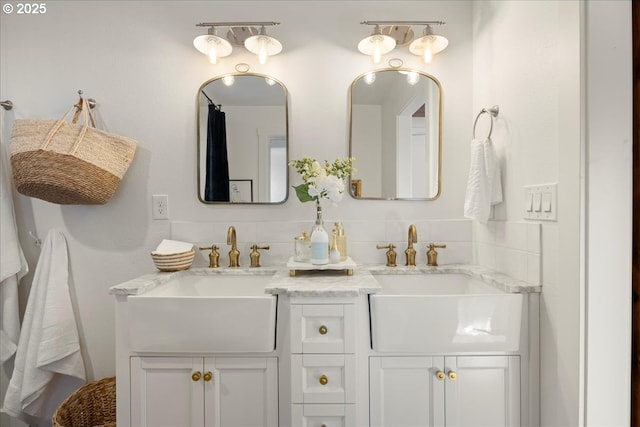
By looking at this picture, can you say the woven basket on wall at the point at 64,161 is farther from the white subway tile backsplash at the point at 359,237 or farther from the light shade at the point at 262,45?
the light shade at the point at 262,45

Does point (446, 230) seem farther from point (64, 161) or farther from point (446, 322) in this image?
point (64, 161)

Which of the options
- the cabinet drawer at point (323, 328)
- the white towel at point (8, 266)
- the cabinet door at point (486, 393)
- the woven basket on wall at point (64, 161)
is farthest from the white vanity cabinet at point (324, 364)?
the white towel at point (8, 266)

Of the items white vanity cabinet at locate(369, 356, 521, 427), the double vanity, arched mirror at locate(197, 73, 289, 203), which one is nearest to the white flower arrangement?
arched mirror at locate(197, 73, 289, 203)

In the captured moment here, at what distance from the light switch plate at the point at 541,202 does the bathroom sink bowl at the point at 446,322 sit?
29 cm

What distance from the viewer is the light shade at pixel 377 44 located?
1.56 meters

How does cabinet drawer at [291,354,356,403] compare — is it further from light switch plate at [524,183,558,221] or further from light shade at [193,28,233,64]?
light shade at [193,28,233,64]

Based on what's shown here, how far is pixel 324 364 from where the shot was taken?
44.9 inches

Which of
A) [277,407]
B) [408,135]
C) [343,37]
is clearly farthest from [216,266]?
[343,37]

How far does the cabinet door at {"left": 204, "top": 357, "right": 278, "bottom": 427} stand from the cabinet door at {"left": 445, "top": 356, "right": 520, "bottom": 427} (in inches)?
25.1

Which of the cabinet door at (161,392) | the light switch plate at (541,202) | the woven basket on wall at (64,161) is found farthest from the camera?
the woven basket on wall at (64,161)

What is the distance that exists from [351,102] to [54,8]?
1.58 meters

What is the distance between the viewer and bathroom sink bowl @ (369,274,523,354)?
3.75 feet

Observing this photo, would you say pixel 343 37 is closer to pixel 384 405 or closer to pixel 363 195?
pixel 363 195

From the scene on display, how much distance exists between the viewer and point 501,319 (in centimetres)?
116
